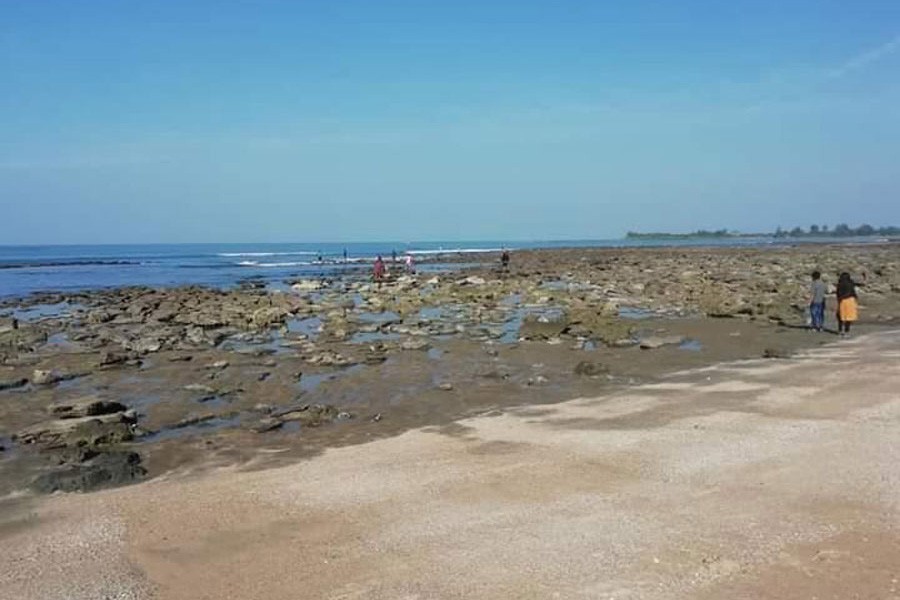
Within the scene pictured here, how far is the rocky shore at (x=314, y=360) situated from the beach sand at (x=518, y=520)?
1.69m

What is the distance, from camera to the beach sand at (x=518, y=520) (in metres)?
6.40

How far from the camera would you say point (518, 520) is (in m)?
7.75

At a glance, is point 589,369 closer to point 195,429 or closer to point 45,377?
point 195,429

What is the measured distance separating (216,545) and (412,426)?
5606mm

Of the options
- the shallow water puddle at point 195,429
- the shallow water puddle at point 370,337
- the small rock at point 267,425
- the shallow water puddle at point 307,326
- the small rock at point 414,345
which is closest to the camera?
the shallow water puddle at point 195,429

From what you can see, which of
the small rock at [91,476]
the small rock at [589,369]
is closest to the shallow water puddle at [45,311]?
the small rock at [589,369]

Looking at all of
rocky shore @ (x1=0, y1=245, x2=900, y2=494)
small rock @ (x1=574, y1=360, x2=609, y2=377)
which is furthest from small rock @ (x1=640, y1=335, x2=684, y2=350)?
small rock @ (x1=574, y1=360, x2=609, y2=377)

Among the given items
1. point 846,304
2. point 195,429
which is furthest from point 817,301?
point 195,429

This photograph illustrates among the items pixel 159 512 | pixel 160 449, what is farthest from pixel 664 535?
pixel 160 449

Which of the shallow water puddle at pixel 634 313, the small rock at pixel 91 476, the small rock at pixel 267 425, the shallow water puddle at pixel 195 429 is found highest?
the shallow water puddle at pixel 634 313

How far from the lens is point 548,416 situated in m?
12.7

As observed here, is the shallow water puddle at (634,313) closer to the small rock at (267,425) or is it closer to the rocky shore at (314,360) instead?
the rocky shore at (314,360)

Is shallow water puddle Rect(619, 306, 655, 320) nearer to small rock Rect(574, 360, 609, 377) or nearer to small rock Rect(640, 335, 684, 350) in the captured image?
small rock Rect(640, 335, 684, 350)

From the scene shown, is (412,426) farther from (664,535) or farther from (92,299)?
(92,299)
